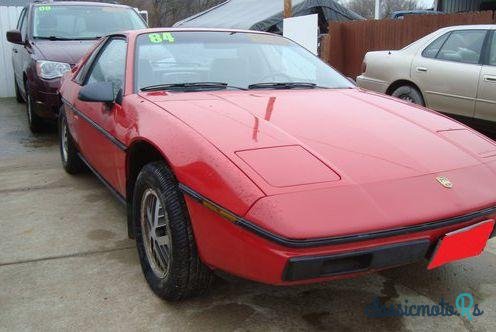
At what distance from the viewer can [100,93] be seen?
313 cm

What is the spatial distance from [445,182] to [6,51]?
9.58 m

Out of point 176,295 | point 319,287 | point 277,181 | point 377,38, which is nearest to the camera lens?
point 277,181

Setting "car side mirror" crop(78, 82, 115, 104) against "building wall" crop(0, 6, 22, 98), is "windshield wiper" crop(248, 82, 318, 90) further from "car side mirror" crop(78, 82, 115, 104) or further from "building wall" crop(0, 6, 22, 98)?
"building wall" crop(0, 6, 22, 98)

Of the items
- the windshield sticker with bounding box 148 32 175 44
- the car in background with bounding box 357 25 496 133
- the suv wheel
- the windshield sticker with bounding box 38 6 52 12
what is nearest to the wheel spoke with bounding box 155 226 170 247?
the windshield sticker with bounding box 148 32 175 44

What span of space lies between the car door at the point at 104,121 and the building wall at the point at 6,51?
664 centimetres

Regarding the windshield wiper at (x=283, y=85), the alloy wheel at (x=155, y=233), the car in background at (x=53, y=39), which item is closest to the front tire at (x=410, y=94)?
the car in background at (x=53, y=39)

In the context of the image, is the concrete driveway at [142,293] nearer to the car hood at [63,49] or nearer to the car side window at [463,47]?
the car hood at [63,49]

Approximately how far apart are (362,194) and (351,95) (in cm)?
136

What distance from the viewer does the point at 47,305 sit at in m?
2.53

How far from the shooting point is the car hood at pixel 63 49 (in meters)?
6.03

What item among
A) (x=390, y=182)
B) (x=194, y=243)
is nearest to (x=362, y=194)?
(x=390, y=182)

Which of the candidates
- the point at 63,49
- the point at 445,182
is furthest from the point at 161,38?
the point at 63,49

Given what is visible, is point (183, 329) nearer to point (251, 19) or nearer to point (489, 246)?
point (489, 246)

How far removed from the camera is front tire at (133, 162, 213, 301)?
228 centimetres
